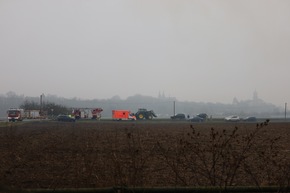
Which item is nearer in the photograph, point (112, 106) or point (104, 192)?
point (104, 192)

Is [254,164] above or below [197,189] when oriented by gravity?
below

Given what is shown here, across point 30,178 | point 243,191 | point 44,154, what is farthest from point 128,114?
point 243,191

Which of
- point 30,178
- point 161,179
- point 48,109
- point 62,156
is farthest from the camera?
point 48,109

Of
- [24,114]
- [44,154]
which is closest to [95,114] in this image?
[24,114]

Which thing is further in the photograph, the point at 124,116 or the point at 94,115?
the point at 94,115

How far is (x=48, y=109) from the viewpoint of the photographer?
99.9m

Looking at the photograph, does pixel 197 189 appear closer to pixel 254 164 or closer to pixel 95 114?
pixel 254 164

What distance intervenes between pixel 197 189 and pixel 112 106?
557 ft

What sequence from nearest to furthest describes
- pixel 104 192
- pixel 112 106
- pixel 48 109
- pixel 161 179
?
pixel 104 192 → pixel 161 179 → pixel 48 109 → pixel 112 106

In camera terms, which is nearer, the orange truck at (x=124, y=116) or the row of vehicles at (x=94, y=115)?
the row of vehicles at (x=94, y=115)

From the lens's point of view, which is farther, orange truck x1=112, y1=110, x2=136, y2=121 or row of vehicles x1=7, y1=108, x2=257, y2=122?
orange truck x1=112, y1=110, x2=136, y2=121

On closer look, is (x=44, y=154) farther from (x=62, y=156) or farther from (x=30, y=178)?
(x=30, y=178)

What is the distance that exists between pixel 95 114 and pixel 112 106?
89983 mm

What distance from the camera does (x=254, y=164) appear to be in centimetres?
1212
